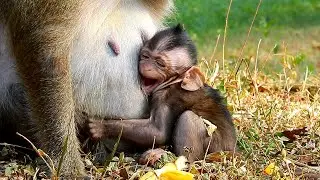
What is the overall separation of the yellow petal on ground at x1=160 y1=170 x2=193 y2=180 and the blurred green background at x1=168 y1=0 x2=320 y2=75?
6.25 m

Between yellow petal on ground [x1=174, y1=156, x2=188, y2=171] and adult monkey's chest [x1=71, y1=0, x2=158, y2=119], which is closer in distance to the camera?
yellow petal on ground [x1=174, y1=156, x2=188, y2=171]

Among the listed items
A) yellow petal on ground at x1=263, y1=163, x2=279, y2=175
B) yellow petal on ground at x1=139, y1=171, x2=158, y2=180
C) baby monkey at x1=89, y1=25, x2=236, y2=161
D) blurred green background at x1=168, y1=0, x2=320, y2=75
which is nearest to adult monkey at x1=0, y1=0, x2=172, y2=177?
baby monkey at x1=89, y1=25, x2=236, y2=161

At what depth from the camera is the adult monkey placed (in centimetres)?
427

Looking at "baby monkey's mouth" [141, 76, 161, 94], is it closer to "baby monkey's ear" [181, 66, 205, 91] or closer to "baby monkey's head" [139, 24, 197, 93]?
"baby monkey's head" [139, 24, 197, 93]

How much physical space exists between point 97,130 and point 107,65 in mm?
358

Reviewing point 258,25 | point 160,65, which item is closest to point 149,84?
point 160,65

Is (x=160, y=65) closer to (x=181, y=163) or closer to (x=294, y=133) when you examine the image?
(x=181, y=163)

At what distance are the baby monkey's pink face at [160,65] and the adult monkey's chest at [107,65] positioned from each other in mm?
54

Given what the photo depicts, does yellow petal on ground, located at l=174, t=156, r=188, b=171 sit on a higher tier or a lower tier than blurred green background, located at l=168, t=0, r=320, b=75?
higher

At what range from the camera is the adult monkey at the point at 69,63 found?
4266 millimetres

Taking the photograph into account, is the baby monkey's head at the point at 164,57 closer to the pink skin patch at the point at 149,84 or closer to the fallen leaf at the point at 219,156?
the pink skin patch at the point at 149,84

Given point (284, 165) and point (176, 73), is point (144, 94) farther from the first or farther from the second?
point (284, 165)

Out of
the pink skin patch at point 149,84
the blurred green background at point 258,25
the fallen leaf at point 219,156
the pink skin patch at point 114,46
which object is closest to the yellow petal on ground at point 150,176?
the fallen leaf at point 219,156

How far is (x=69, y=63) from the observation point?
14.4ft
